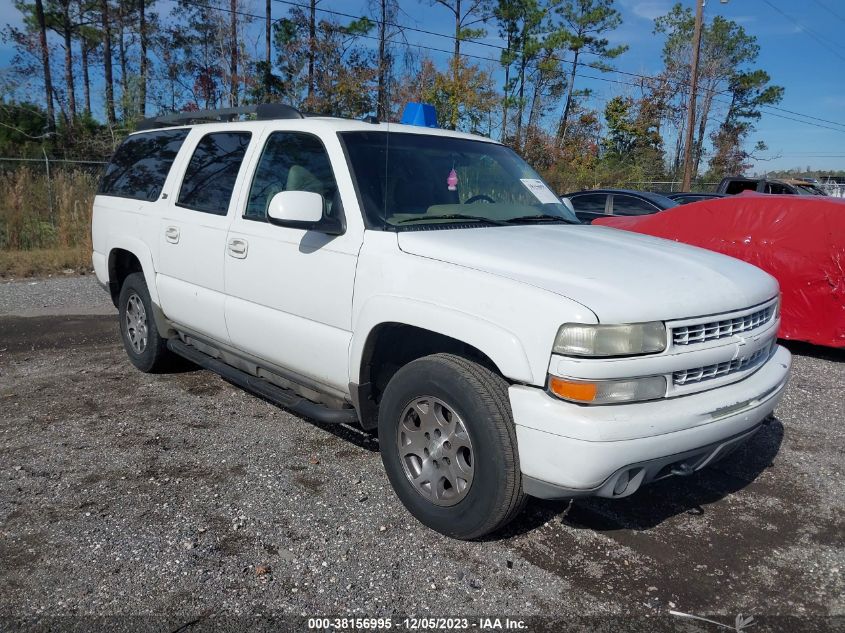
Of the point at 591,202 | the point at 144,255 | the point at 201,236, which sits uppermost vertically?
the point at 591,202

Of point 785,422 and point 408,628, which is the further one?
point 785,422

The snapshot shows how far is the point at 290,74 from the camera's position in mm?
26547

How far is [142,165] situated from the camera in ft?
18.7

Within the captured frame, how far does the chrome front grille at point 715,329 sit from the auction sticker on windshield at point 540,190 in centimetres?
155

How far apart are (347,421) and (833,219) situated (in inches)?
222

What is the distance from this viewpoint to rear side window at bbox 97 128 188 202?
212 inches

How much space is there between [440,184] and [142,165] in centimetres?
298

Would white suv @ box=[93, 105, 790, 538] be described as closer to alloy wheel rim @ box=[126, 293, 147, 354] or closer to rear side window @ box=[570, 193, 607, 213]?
alloy wheel rim @ box=[126, 293, 147, 354]

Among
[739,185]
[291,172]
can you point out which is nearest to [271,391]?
[291,172]

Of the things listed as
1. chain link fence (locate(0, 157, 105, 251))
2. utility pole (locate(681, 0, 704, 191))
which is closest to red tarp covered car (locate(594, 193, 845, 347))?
chain link fence (locate(0, 157, 105, 251))

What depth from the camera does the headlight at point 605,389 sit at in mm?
2703

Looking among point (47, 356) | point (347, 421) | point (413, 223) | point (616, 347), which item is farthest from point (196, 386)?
point (616, 347)

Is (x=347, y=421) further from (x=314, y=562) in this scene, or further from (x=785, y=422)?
(x=785, y=422)

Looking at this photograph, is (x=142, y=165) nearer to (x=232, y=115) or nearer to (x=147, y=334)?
(x=232, y=115)
